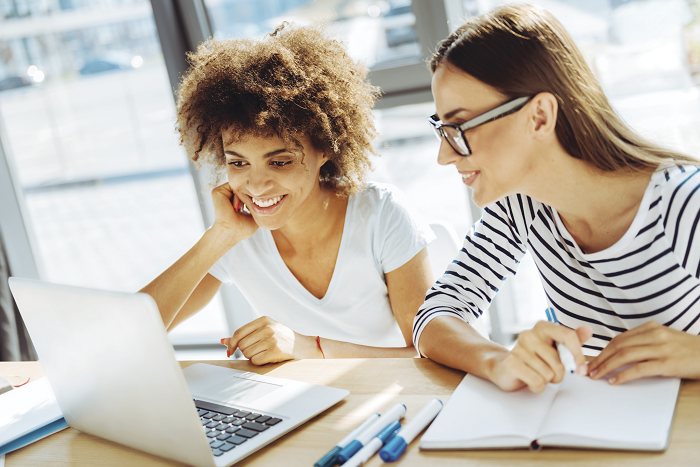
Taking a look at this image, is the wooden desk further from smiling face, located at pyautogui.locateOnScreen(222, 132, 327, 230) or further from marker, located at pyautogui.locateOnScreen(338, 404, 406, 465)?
smiling face, located at pyautogui.locateOnScreen(222, 132, 327, 230)

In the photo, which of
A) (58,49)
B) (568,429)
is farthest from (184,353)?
(568,429)

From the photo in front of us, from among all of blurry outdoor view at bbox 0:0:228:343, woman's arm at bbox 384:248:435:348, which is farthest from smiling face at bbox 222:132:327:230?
blurry outdoor view at bbox 0:0:228:343

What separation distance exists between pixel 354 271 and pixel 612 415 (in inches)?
33.9

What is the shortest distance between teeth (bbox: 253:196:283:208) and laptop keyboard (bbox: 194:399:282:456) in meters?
0.59

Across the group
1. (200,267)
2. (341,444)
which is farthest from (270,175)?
(341,444)

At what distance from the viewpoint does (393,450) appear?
79 centimetres

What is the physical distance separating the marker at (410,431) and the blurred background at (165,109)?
1.40 m

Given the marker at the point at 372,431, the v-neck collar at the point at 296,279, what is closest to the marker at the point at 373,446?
the marker at the point at 372,431

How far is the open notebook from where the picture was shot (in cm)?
73

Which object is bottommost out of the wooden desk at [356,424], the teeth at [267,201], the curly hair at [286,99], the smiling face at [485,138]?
the wooden desk at [356,424]

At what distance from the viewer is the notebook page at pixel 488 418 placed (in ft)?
2.54

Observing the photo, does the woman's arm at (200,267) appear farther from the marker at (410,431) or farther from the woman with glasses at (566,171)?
the marker at (410,431)

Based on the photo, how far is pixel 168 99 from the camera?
106 inches

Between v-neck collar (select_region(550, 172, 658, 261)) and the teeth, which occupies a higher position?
the teeth
